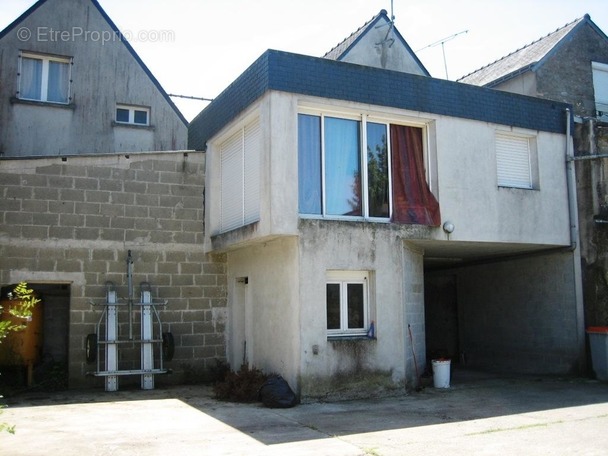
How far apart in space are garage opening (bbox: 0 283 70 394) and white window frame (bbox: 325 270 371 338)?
561cm

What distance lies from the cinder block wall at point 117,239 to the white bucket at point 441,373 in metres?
4.48

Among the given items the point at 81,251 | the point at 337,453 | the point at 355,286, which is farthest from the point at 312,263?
the point at 81,251

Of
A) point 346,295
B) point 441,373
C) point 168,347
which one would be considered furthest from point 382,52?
point 168,347

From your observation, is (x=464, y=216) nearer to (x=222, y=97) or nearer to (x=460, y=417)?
(x=460, y=417)

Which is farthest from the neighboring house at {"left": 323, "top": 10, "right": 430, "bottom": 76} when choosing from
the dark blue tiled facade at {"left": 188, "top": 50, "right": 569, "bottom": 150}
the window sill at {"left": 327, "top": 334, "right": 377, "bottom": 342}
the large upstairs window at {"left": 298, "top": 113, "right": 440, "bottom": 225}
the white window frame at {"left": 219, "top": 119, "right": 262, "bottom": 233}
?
the window sill at {"left": 327, "top": 334, "right": 377, "bottom": 342}

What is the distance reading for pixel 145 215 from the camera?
12.1 metres

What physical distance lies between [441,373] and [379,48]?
11.0 meters

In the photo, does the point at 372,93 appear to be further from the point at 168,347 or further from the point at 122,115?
the point at 122,115

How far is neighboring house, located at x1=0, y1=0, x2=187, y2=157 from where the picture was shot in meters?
15.5

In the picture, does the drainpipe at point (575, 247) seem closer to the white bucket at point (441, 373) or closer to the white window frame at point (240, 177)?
the white bucket at point (441, 373)

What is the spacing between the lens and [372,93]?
422 inches

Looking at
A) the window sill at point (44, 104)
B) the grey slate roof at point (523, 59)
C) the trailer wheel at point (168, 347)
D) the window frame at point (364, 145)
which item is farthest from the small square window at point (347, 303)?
the window sill at point (44, 104)

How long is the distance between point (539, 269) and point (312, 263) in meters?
6.20

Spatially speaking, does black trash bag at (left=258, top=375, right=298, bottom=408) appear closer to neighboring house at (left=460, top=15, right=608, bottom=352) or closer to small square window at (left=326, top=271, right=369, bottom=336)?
small square window at (left=326, top=271, right=369, bottom=336)
